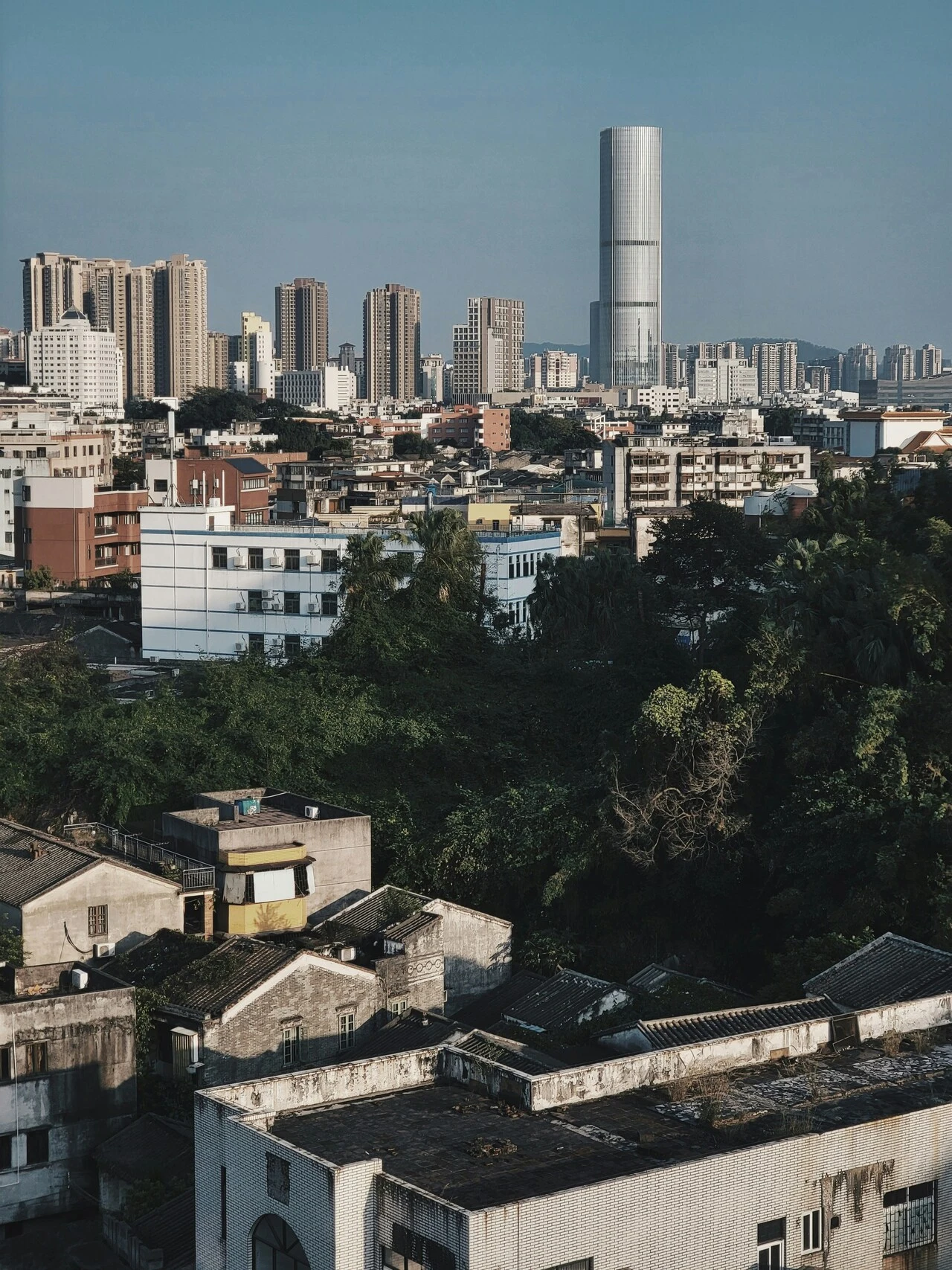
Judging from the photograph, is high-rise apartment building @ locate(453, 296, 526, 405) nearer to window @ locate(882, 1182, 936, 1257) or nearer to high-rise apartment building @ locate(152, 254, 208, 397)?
high-rise apartment building @ locate(152, 254, 208, 397)

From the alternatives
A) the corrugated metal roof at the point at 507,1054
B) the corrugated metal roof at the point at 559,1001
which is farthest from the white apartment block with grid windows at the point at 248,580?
the corrugated metal roof at the point at 507,1054

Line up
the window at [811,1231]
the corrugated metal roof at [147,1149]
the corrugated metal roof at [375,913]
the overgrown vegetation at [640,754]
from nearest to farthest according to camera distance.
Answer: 1. the window at [811,1231]
2. the corrugated metal roof at [147,1149]
3. the corrugated metal roof at [375,913]
4. the overgrown vegetation at [640,754]

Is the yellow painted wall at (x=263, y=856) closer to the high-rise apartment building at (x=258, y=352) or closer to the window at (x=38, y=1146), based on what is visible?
the window at (x=38, y=1146)

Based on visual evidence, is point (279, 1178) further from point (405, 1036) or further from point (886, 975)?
point (886, 975)

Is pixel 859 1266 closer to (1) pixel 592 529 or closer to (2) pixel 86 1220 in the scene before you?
(2) pixel 86 1220

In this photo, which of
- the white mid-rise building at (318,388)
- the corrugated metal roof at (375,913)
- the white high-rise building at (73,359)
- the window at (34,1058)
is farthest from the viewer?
the white mid-rise building at (318,388)

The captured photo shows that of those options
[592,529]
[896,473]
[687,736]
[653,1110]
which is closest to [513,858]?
[687,736]
